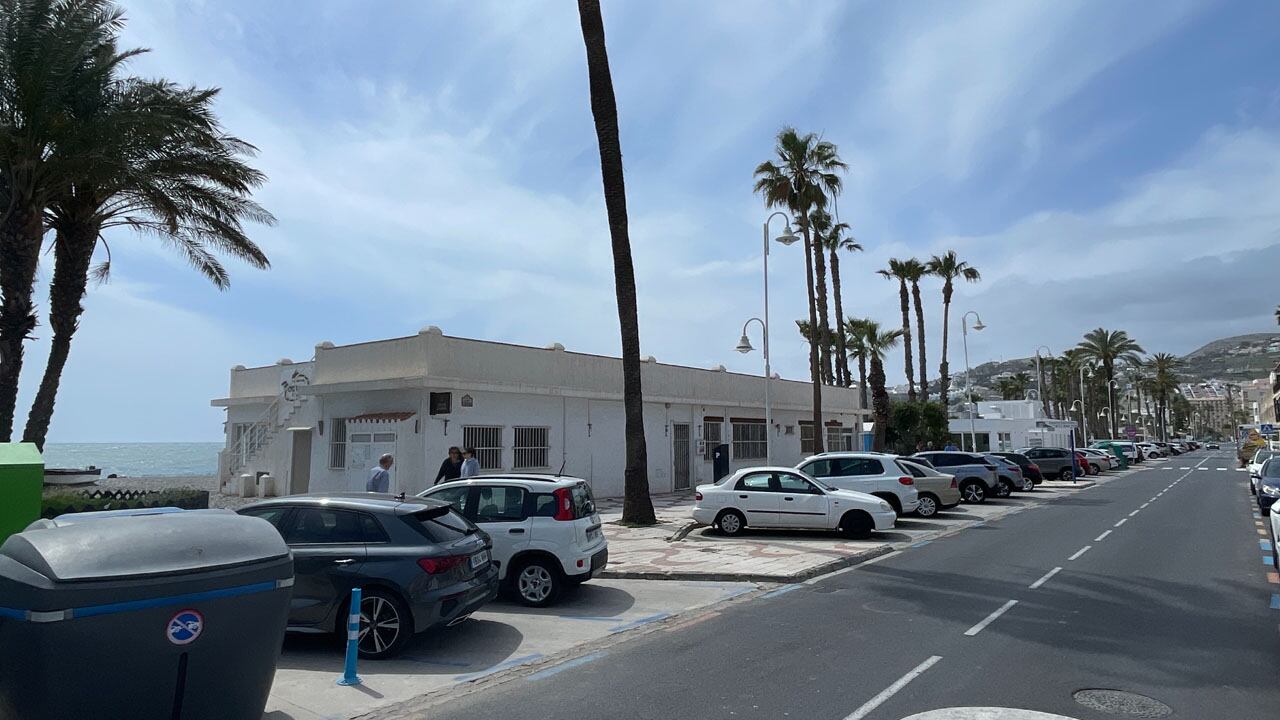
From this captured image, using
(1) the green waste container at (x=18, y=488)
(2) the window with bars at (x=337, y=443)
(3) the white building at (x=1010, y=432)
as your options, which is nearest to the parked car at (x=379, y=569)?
(1) the green waste container at (x=18, y=488)

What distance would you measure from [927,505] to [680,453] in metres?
10.4

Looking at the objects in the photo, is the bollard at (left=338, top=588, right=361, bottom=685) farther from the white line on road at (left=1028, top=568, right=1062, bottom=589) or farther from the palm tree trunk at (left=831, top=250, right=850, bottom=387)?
the palm tree trunk at (left=831, top=250, right=850, bottom=387)

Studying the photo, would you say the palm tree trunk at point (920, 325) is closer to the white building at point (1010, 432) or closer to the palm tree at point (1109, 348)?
the white building at point (1010, 432)

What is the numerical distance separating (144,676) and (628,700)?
323cm

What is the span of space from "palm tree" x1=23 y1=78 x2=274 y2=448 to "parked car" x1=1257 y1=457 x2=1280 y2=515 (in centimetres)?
2461

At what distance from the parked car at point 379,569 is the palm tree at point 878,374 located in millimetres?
28947

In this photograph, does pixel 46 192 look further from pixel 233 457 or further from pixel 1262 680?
pixel 1262 680

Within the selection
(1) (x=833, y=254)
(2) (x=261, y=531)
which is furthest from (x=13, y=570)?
(1) (x=833, y=254)

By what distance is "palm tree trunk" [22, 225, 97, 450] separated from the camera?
16.3 m

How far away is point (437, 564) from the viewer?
7332 millimetres

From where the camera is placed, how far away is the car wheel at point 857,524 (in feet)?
50.5

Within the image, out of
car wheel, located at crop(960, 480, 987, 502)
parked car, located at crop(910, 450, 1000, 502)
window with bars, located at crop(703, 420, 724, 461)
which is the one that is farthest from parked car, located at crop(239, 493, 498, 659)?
window with bars, located at crop(703, 420, 724, 461)

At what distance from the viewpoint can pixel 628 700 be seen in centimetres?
600

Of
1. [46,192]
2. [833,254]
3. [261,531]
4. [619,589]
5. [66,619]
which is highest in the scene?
[833,254]
